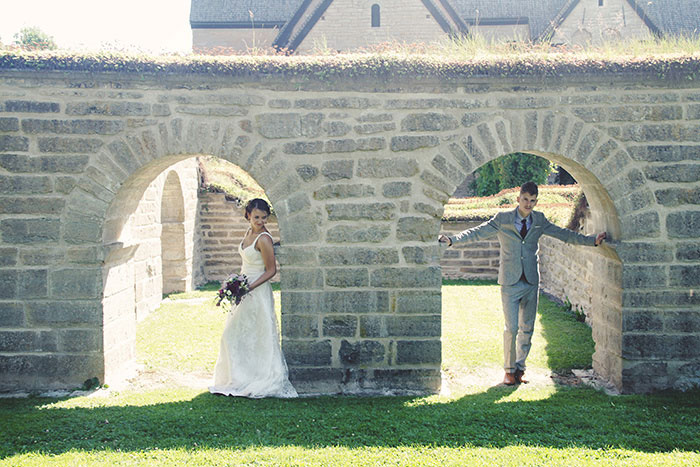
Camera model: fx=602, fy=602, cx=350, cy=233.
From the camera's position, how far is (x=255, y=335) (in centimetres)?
614

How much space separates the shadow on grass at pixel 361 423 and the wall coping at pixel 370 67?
10.4 feet

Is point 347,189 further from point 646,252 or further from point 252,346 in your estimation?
point 646,252

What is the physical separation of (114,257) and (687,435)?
5.65 m

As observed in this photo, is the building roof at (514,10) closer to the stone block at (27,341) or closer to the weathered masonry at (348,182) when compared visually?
the weathered masonry at (348,182)

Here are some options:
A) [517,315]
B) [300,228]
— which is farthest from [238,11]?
[517,315]

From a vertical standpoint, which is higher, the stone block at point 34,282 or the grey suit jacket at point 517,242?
the grey suit jacket at point 517,242

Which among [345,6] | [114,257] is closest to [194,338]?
[114,257]

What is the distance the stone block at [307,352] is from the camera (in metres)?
6.19

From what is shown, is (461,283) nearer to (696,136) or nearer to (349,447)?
(696,136)

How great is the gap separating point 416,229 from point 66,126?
3.67 meters

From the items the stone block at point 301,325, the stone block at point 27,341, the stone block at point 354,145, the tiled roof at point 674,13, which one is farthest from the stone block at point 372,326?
the tiled roof at point 674,13

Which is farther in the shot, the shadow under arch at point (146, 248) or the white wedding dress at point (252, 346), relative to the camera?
the shadow under arch at point (146, 248)

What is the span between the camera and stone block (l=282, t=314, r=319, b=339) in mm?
6180

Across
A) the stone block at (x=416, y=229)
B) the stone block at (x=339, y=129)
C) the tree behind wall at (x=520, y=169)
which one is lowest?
the stone block at (x=416, y=229)
